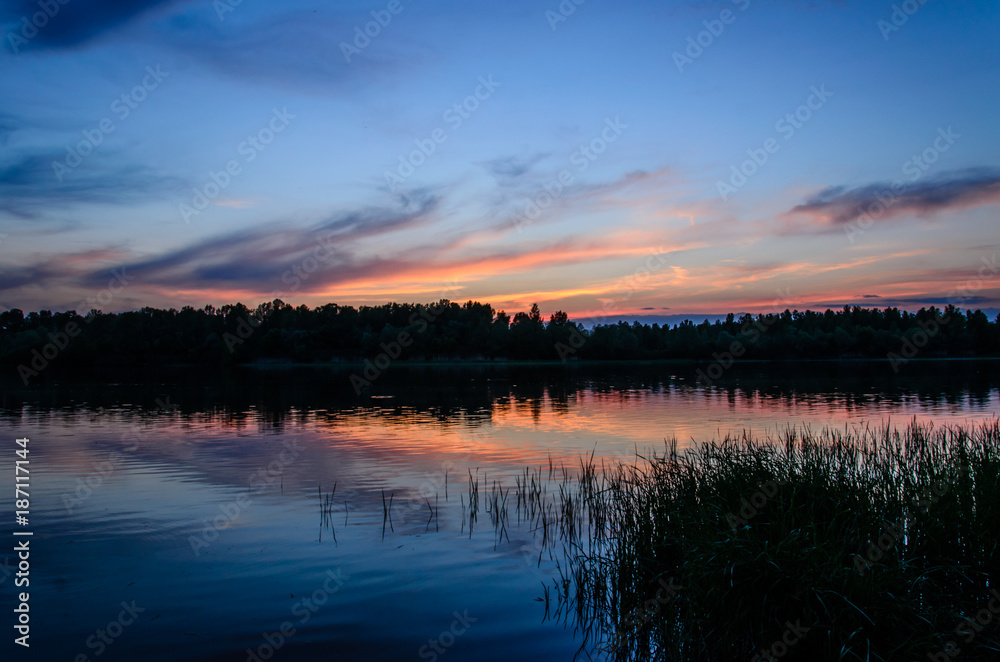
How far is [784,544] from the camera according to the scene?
Answer: 792 cm

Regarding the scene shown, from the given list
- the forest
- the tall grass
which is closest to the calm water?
the tall grass

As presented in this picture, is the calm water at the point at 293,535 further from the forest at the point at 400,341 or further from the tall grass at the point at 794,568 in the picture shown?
the forest at the point at 400,341

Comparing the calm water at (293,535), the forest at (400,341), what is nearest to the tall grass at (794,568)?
the calm water at (293,535)

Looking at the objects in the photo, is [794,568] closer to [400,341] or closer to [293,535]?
[293,535]

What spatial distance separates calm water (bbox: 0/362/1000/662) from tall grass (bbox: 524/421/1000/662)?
1.38m

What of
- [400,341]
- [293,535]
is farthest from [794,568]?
[400,341]

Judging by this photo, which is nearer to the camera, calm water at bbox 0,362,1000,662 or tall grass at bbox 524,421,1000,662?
tall grass at bbox 524,421,1000,662

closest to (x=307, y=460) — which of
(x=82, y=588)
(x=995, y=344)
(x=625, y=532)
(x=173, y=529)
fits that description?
(x=173, y=529)

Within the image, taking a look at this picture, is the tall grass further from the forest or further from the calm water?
the forest

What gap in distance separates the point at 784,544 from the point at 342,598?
24.4 ft

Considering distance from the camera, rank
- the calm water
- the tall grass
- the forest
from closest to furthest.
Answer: the tall grass, the calm water, the forest

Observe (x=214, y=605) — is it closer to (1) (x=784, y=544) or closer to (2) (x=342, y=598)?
(2) (x=342, y=598)

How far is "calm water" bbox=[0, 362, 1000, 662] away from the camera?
32.2 feet

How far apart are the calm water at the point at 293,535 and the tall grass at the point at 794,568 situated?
1.38 m
